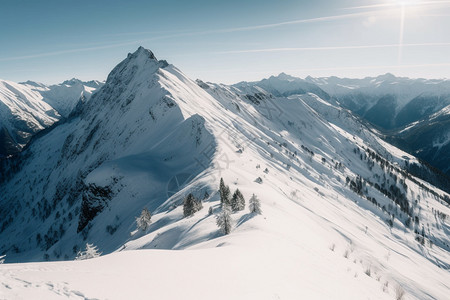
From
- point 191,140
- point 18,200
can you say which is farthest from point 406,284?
point 18,200

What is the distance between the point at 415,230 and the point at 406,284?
5531 inches

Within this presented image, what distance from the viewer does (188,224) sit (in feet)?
105

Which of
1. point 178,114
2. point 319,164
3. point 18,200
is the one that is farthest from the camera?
point 18,200

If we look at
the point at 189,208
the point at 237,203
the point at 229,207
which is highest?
the point at 237,203

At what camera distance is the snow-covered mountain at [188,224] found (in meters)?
12.1

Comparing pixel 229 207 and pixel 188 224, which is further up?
pixel 229 207

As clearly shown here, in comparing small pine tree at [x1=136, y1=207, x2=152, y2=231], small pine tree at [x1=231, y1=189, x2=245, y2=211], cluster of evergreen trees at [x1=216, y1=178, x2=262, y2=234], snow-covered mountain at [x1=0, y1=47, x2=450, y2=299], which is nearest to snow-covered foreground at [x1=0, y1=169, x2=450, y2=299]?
snow-covered mountain at [x1=0, y1=47, x2=450, y2=299]

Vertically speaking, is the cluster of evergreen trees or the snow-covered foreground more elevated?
the cluster of evergreen trees

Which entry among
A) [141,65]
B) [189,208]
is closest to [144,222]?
[189,208]

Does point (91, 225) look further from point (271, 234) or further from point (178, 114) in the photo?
point (271, 234)

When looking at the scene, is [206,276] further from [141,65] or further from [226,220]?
[141,65]

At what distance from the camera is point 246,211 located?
33.3 metres

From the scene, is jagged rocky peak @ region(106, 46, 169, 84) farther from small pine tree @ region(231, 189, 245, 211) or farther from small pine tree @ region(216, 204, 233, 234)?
small pine tree @ region(216, 204, 233, 234)

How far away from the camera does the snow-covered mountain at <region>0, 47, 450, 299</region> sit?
1213 centimetres
